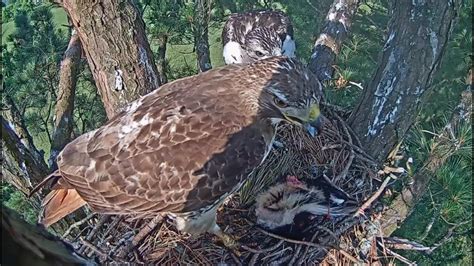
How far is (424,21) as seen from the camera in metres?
3.12

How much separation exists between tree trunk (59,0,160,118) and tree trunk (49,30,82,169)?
1.42 meters

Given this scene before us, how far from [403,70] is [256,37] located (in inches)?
55.5

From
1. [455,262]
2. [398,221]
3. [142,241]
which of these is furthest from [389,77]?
[455,262]

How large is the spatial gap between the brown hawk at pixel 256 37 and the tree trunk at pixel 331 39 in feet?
1.00

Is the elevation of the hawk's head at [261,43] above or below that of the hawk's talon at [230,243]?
above

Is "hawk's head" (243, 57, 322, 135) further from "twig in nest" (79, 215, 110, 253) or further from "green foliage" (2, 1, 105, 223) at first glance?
"green foliage" (2, 1, 105, 223)

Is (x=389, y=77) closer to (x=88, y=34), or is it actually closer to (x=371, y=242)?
(x=371, y=242)

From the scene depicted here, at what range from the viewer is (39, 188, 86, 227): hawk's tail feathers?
2779 millimetres

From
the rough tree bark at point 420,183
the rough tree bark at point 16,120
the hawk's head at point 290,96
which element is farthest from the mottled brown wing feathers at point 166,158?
the rough tree bark at point 16,120

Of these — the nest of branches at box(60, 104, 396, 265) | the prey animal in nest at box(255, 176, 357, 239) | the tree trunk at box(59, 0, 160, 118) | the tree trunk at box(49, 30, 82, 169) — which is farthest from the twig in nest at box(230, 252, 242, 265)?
the tree trunk at box(49, 30, 82, 169)

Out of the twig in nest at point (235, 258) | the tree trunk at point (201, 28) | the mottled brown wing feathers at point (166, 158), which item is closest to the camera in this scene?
the mottled brown wing feathers at point (166, 158)

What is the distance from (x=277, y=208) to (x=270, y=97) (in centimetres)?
67

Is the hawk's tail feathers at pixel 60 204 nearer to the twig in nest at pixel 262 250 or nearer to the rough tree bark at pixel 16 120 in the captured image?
the twig in nest at pixel 262 250

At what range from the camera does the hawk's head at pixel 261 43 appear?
420cm
